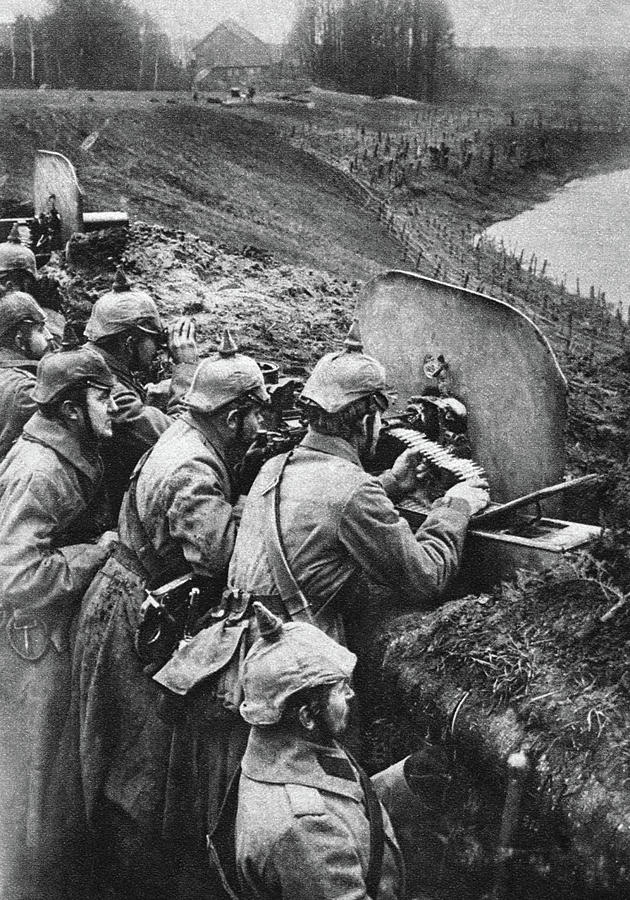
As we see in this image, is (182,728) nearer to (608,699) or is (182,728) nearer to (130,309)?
(608,699)

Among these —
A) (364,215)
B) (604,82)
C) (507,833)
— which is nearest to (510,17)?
(604,82)

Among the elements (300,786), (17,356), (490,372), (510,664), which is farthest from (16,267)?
(300,786)

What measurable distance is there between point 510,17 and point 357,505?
3983 millimetres

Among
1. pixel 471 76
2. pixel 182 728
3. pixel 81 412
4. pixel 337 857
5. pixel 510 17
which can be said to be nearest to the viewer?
pixel 337 857

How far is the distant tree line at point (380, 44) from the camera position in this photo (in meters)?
9.38

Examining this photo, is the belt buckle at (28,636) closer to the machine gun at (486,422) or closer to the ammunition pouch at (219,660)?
A: the ammunition pouch at (219,660)

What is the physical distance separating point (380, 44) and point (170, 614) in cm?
834

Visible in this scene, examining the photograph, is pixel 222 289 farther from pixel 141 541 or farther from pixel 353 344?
pixel 353 344

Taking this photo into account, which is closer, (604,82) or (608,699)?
(608,699)

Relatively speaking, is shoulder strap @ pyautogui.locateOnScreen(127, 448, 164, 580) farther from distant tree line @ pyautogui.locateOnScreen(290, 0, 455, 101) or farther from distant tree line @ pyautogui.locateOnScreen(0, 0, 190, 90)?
distant tree line @ pyautogui.locateOnScreen(0, 0, 190, 90)

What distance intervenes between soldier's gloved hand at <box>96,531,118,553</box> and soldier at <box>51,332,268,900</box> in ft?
0.28

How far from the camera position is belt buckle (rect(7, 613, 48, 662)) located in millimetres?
5016

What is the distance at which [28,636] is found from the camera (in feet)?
16.8

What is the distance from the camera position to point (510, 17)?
647 centimetres
